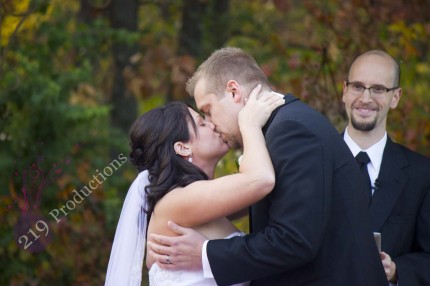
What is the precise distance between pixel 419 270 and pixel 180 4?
8.64m

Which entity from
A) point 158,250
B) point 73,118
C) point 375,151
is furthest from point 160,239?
point 73,118

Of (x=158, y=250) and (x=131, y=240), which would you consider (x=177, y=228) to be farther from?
(x=131, y=240)

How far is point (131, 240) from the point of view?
391cm

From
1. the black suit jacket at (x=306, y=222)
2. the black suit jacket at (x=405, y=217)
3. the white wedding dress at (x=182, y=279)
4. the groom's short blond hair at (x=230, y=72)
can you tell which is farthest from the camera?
the black suit jacket at (x=405, y=217)

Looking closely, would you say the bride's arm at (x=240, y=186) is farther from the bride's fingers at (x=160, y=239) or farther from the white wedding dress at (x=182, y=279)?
the white wedding dress at (x=182, y=279)

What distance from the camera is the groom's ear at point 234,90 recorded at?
3.47 metres

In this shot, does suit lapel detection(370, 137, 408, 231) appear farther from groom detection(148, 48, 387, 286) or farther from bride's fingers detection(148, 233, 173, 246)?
bride's fingers detection(148, 233, 173, 246)

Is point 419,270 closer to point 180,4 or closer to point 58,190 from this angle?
point 58,190

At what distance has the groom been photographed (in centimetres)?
314

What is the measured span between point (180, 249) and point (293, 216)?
61 centimetres

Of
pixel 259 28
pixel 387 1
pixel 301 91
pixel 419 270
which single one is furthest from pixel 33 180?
pixel 259 28

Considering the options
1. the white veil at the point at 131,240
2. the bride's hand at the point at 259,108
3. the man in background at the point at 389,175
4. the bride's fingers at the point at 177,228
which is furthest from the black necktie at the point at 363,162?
the bride's fingers at the point at 177,228

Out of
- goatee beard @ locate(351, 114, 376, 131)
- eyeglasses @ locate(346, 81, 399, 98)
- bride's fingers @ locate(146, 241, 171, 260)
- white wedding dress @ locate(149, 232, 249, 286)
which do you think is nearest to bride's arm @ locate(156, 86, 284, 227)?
bride's fingers @ locate(146, 241, 171, 260)

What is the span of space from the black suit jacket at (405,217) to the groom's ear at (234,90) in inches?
50.3
